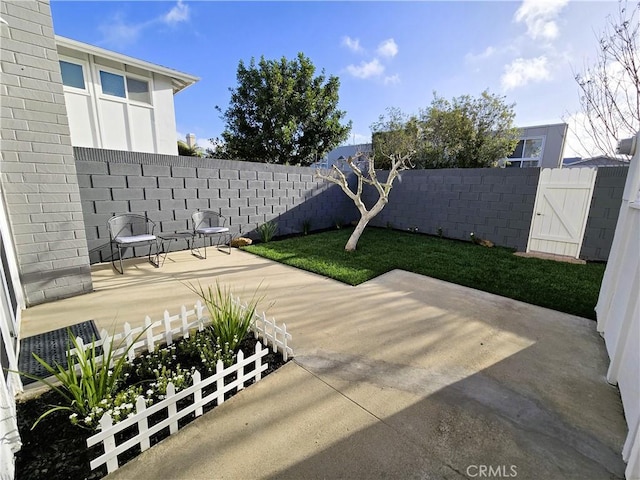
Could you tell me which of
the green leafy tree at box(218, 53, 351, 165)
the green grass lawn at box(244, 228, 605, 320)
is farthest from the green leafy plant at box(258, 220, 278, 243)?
the green leafy tree at box(218, 53, 351, 165)

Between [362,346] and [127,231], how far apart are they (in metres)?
4.50

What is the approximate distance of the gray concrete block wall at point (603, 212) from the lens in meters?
5.13

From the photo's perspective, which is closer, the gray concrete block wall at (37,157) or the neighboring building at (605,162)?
the gray concrete block wall at (37,157)

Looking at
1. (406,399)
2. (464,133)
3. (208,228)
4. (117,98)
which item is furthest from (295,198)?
(464,133)

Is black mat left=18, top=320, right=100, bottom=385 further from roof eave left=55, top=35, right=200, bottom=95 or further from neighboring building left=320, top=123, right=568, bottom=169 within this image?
neighboring building left=320, top=123, right=568, bottom=169

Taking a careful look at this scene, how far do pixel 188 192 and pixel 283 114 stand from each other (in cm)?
731

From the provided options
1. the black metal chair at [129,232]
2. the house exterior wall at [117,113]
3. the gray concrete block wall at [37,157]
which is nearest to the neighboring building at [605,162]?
the black metal chair at [129,232]

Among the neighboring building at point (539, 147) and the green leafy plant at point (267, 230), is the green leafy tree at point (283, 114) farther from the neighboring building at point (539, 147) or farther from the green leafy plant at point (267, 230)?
the green leafy plant at point (267, 230)

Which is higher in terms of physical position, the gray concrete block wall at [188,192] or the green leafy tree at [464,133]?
the green leafy tree at [464,133]

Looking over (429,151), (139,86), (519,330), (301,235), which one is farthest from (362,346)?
(429,151)

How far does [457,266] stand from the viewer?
4.85m

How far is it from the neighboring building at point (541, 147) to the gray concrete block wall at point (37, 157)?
17.0 meters

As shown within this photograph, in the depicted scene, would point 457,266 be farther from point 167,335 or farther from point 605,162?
point 605,162

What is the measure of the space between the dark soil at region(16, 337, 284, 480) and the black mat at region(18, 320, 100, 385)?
0.40m
